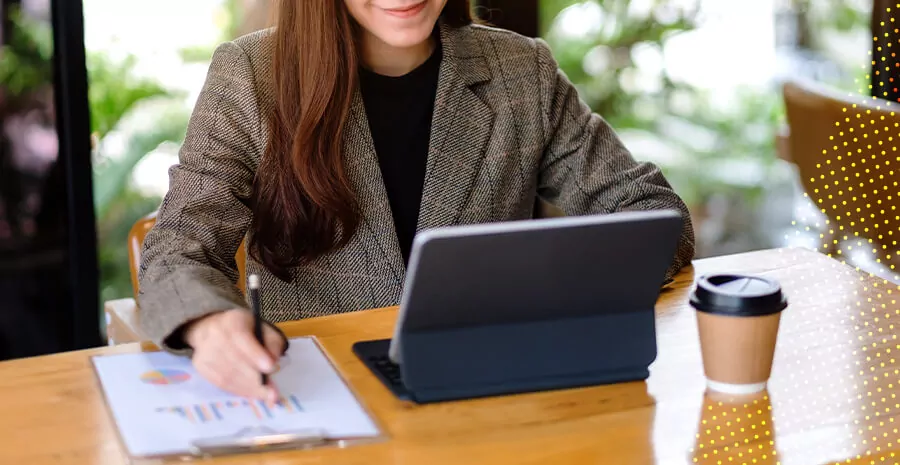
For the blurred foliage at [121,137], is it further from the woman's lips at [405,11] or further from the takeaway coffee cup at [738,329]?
the takeaway coffee cup at [738,329]

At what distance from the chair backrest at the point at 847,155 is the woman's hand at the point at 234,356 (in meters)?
1.45

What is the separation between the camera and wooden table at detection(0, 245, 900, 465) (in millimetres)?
1048

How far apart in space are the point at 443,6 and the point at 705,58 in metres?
1.71

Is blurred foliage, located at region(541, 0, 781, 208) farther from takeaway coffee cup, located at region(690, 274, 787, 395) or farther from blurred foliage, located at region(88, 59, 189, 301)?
takeaway coffee cup, located at region(690, 274, 787, 395)

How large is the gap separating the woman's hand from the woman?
0.20m

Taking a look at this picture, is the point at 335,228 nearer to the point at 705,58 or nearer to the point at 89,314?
the point at 89,314

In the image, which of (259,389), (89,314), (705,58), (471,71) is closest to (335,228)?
(471,71)

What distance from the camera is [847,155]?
2338 millimetres

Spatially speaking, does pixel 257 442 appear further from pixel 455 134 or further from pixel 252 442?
pixel 455 134

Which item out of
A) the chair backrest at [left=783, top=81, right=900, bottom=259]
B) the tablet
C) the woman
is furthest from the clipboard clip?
the chair backrest at [left=783, top=81, right=900, bottom=259]

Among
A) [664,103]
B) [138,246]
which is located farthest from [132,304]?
[664,103]

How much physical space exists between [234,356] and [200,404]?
58mm

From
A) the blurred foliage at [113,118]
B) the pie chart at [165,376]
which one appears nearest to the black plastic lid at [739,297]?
the pie chart at [165,376]

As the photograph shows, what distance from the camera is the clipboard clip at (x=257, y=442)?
104 cm
